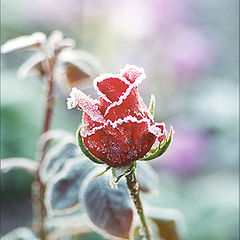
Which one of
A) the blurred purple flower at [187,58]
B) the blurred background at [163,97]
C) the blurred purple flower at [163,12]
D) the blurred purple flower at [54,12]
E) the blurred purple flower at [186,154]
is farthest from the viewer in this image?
the blurred purple flower at [54,12]

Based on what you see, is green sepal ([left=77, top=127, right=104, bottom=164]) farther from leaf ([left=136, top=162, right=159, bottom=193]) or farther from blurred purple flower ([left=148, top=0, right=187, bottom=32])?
blurred purple flower ([left=148, top=0, right=187, bottom=32])

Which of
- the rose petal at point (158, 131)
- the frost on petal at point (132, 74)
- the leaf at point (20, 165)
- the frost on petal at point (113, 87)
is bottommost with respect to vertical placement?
the leaf at point (20, 165)

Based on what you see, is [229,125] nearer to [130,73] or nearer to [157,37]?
[157,37]

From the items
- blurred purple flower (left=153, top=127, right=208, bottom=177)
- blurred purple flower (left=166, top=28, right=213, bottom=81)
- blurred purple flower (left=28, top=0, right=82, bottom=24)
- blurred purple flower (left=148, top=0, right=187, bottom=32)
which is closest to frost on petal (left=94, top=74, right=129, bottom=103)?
blurred purple flower (left=153, top=127, right=208, bottom=177)

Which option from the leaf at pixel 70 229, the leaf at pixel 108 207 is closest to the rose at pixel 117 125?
the leaf at pixel 108 207

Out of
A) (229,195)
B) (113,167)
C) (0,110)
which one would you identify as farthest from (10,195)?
(113,167)

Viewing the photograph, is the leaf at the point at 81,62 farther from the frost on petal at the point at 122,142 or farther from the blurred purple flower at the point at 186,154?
the blurred purple flower at the point at 186,154
